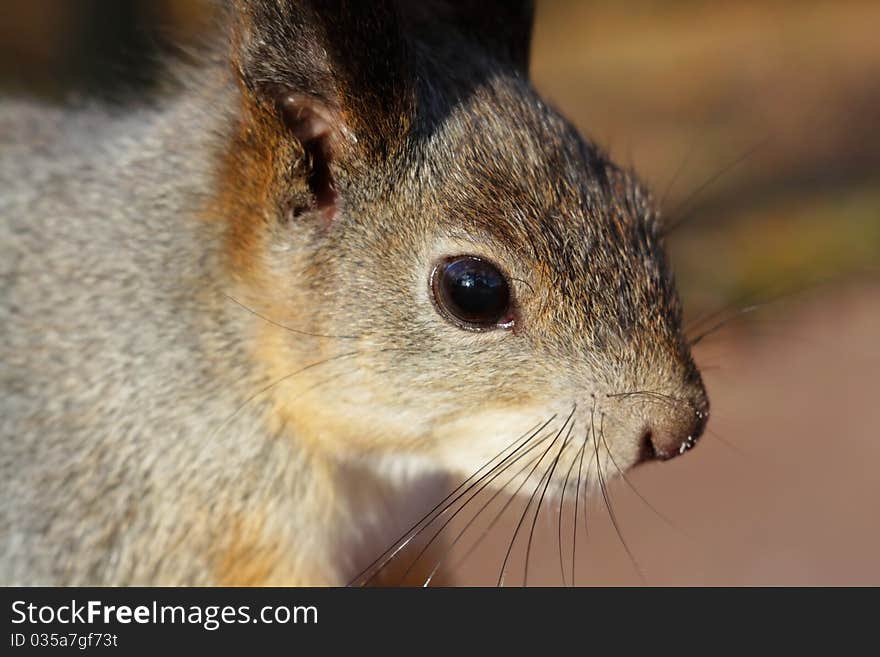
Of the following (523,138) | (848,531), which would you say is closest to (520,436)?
A: (523,138)

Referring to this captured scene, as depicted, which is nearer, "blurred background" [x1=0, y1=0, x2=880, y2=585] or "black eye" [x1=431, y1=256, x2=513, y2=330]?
"black eye" [x1=431, y1=256, x2=513, y2=330]

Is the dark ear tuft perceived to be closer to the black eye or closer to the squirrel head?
the squirrel head

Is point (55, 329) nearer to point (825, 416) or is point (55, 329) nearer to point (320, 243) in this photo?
point (320, 243)

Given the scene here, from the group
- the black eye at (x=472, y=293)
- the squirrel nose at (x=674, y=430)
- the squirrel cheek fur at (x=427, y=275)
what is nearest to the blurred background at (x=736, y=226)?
the squirrel nose at (x=674, y=430)

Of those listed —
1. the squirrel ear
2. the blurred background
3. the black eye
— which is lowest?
the black eye

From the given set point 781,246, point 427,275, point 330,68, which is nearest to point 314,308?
point 427,275

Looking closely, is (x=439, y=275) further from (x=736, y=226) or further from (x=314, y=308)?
(x=736, y=226)

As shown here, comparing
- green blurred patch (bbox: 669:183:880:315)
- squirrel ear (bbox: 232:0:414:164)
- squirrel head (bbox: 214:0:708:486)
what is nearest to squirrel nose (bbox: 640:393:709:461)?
squirrel head (bbox: 214:0:708:486)
